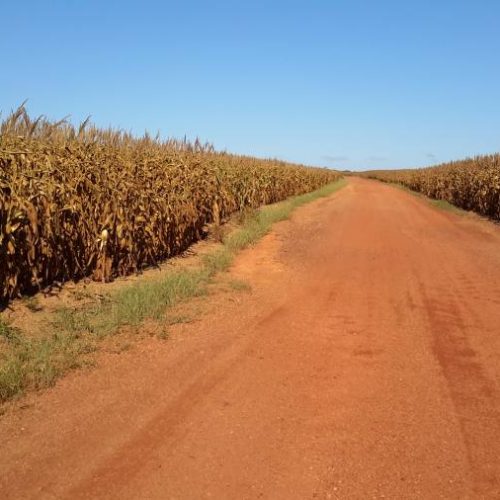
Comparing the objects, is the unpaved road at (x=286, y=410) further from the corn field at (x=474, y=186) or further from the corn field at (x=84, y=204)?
the corn field at (x=474, y=186)

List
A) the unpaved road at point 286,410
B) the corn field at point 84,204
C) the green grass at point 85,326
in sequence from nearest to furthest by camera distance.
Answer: the unpaved road at point 286,410 < the green grass at point 85,326 < the corn field at point 84,204

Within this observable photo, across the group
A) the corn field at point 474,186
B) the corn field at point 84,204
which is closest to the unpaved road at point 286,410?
the corn field at point 84,204

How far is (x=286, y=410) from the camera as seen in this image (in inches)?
167

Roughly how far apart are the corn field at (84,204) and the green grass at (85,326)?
2.79 ft

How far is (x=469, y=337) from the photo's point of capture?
19.8ft

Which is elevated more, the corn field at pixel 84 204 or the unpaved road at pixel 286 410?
the corn field at pixel 84 204

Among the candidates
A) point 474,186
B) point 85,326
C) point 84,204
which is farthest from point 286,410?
point 474,186

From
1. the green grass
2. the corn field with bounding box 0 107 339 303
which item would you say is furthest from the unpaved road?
the corn field with bounding box 0 107 339 303

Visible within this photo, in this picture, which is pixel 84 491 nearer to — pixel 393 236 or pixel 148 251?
pixel 148 251

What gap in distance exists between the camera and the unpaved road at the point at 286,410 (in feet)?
10.9

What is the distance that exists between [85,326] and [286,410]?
9.69ft

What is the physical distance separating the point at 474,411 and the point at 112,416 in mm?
→ 2893

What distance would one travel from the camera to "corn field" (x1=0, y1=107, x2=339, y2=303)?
695cm

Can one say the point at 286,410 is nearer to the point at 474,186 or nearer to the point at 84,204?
the point at 84,204
